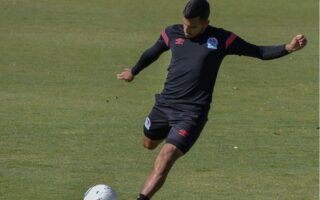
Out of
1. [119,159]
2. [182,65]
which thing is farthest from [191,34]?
[119,159]

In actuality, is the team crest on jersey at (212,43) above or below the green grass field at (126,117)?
above

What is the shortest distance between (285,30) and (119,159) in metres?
19.7

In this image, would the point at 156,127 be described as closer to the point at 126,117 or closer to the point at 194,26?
the point at 194,26

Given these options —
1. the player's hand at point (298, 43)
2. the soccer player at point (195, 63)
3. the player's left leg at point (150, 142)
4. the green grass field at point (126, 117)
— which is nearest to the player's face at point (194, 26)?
the soccer player at point (195, 63)

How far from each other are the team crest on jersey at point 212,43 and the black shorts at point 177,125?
2.25 feet

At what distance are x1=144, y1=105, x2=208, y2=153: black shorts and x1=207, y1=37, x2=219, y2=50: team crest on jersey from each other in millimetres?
686

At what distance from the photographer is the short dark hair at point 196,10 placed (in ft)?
33.0

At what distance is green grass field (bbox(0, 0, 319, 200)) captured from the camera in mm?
11641

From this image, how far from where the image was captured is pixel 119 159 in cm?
1300

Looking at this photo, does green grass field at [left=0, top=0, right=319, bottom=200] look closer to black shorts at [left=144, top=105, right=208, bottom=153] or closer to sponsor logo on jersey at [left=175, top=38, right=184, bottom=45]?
black shorts at [left=144, top=105, right=208, bottom=153]

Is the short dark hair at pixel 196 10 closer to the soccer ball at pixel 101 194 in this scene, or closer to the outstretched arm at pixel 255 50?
the outstretched arm at pixel 255 50

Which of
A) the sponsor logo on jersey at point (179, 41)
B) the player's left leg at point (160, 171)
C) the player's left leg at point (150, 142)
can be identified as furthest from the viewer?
the player's left leg at point (150, 142)

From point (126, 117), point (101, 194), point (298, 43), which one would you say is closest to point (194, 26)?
point (298, 43)

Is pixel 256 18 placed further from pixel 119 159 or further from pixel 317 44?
pixel 119 159
